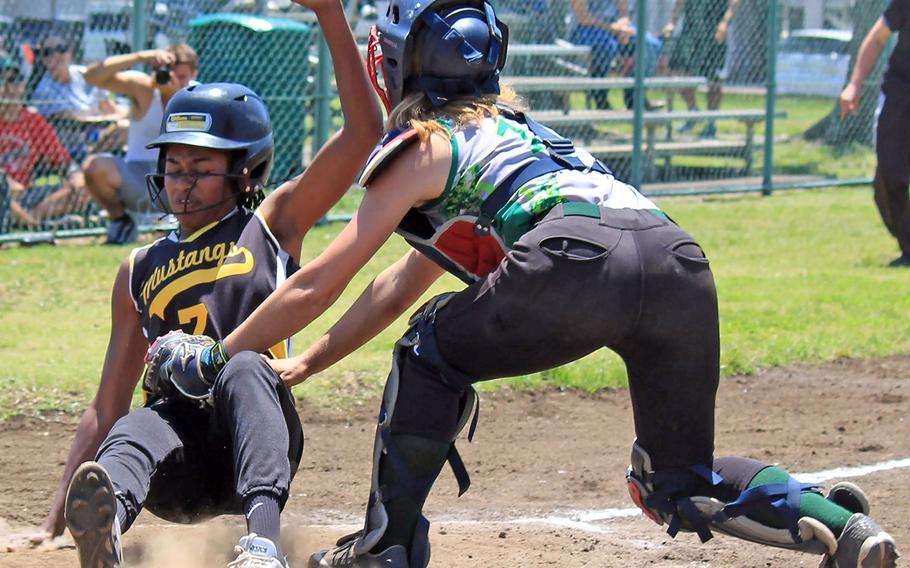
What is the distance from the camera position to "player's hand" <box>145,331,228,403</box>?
3.57m

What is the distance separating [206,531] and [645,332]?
1916 mm

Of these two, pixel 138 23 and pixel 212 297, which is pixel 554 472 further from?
pixel 138 23

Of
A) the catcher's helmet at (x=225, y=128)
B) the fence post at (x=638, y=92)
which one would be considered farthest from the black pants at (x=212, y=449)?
the fence post at (x=638, y=92)

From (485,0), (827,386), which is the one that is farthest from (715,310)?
(827,386)

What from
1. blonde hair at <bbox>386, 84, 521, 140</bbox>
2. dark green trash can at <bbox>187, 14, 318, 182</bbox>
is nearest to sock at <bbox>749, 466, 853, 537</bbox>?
blonde hair at <bbox>386, 84, 521, 140</bbox>

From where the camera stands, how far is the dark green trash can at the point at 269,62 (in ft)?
37.3

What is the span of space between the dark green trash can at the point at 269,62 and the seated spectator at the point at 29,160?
1.47 m

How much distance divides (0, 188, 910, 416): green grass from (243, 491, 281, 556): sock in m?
2.90

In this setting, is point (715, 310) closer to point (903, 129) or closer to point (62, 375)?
point (62, 375)

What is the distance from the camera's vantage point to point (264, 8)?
12156 mm

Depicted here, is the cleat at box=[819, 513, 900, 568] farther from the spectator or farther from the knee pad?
the spectator

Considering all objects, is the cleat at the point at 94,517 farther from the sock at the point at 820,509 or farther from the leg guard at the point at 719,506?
the sock at the point at 820,509

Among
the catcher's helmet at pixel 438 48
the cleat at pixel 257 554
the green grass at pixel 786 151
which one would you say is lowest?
the green grass at pixel 786 151

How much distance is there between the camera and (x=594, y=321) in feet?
10.8
